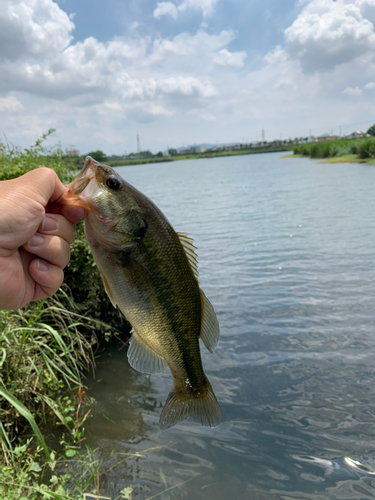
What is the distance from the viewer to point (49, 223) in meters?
2.36

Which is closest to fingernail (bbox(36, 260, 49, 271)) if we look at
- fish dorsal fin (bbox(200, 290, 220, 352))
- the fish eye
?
the fish eye

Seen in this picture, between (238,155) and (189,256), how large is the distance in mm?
187308

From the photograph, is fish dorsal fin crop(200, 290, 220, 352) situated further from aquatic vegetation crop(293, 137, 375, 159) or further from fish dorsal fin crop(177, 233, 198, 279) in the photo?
aquatic vegetation crop(293, 137, 375, 159)

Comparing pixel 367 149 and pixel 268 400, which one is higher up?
pixel 367 149

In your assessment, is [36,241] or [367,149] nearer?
[36,241]

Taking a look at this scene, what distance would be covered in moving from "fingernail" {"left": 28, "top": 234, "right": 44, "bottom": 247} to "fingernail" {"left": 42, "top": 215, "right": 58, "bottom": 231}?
6 centimetres

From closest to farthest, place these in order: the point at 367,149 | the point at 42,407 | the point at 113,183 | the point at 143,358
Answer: the point at 113,183 < the point at 143,358 < the point at 42,407 < the point at 367,149

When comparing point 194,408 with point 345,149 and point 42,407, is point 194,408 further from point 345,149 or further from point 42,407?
point 345,149

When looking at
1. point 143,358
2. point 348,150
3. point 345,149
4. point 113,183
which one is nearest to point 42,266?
point 113,183

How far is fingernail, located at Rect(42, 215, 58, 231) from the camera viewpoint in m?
2.35

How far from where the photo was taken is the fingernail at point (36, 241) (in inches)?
91.7

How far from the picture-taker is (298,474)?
4.80 m

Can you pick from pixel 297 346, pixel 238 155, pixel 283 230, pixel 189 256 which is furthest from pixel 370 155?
pixel 238 155

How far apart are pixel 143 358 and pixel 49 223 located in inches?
42.8
